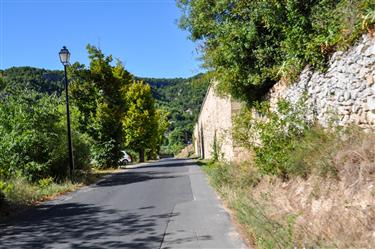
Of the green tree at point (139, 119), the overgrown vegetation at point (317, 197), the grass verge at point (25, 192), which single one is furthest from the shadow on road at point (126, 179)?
the green tree at point (139, 119)

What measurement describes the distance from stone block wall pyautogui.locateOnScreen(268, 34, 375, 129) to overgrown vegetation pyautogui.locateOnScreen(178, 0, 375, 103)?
0.30m

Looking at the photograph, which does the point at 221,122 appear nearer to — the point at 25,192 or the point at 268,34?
the point at 268,34

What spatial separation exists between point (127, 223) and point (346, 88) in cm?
546

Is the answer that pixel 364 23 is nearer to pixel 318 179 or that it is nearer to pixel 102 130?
pixel 318 179

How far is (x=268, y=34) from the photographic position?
12555 millimetres

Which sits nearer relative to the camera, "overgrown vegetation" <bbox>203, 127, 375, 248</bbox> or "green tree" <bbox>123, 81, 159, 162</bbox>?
"overgrown vegetation" <bbox>203, 127, 375, 248</bbox>

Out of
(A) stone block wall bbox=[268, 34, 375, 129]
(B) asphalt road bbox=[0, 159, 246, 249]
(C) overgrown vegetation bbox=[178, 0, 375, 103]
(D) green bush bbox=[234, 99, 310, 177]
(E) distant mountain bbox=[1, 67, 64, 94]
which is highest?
(E) distant mountain bbox=[1, 67, 64, 94]

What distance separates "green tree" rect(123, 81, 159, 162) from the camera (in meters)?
44.3

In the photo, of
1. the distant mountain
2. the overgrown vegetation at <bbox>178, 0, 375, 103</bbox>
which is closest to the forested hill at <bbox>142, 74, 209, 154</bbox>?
the distant mountain

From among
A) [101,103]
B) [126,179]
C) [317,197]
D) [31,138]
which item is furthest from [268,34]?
[101,103]

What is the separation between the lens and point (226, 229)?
7.51 metres

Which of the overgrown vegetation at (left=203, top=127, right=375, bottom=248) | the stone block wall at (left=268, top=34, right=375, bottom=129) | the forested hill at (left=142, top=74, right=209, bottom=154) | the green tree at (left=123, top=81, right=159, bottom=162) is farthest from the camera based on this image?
the forested hill at (left=142, top=74, right=209, bottom=154)

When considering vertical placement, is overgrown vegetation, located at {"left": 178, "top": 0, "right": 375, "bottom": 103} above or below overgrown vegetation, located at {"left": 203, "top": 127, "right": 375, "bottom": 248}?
above

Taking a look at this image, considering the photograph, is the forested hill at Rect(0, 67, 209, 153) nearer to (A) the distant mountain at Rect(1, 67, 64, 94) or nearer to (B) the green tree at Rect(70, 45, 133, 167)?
(A) the distant mountain at Rect(1, 67, 64, 94)
